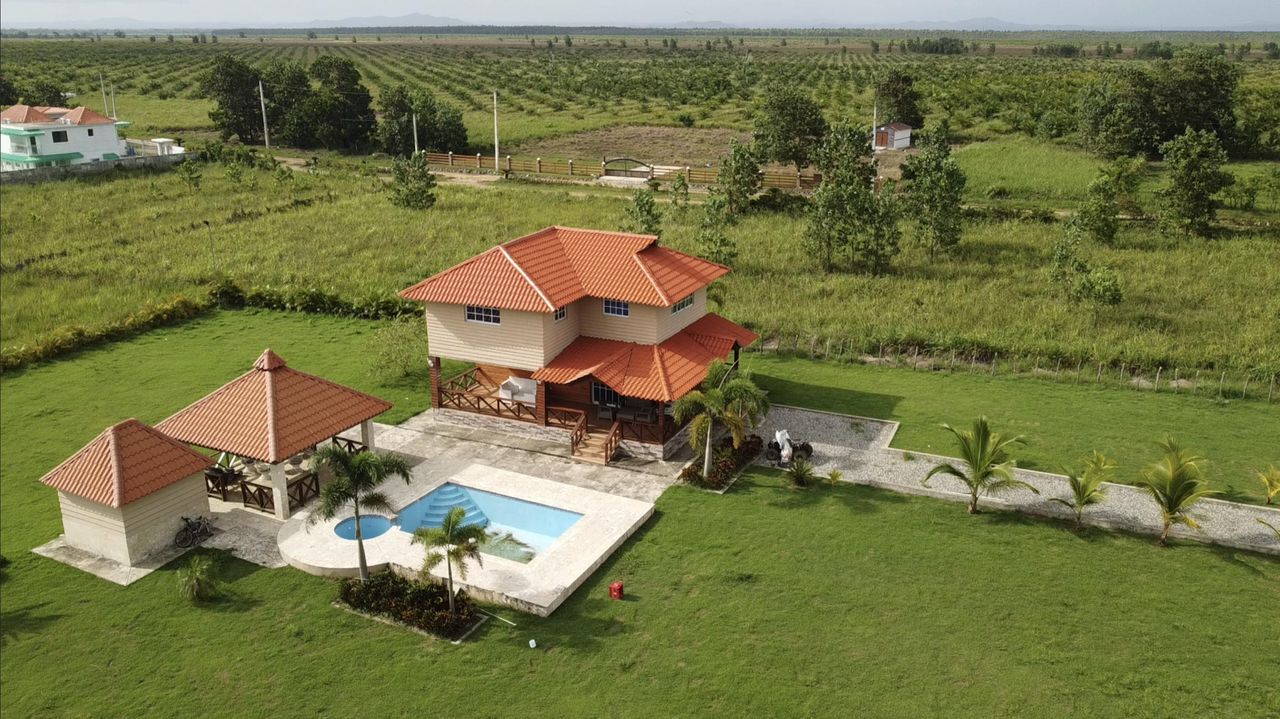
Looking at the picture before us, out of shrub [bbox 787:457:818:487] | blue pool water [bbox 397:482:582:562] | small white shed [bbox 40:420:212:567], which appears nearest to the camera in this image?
small white shed [bbox 40:420:212:567]

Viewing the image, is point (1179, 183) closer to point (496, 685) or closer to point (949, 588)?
point (949, 588)

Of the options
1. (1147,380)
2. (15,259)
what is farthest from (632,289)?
(1147,380)

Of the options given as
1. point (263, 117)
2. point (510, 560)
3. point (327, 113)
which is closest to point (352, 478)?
point (510, 560)

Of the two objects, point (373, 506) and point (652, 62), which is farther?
point (652, 62)

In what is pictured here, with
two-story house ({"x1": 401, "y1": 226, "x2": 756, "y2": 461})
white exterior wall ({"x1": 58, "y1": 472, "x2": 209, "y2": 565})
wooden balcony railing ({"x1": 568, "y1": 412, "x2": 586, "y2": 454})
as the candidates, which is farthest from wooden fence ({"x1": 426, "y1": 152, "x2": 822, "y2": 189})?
white exterior wall ({"x1": 58, "y1": 472, "x2": 209, "y2": 565})

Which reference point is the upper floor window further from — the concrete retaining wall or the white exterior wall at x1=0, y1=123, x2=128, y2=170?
the white exterior wall at x1=0, y1=123, x2=128, y2=170

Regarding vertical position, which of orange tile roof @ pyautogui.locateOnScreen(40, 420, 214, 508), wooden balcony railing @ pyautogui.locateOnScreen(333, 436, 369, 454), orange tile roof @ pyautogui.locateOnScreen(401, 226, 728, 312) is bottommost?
wooden balcony railing @ pyautogui.locateOnScreen(333, 436, 369, 454)

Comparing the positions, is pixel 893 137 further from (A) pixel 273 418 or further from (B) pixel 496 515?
(A) pixel 273 418

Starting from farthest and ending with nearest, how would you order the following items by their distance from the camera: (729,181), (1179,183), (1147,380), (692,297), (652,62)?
(652,62) → (729,181) → (1179,183) → (1147,380) → (692,297)
